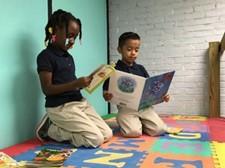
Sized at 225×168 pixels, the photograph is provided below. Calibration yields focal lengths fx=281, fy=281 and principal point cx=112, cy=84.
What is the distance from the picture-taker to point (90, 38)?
77.3 inches

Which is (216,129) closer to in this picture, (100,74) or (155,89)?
(155,89)

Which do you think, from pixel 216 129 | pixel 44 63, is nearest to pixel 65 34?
pixel 44 63

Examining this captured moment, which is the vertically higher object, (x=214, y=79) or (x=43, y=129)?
(x=214, y=79)

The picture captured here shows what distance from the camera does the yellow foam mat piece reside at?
36.5 inches

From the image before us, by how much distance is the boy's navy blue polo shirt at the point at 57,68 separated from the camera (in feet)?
3.99

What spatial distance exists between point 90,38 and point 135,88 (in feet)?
2.60

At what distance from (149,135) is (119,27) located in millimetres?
1141

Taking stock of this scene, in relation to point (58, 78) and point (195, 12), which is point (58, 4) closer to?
point (58, 78)

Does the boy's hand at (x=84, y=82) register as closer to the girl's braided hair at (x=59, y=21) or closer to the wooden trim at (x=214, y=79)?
the girl's braided hair at (x=59, y=21)

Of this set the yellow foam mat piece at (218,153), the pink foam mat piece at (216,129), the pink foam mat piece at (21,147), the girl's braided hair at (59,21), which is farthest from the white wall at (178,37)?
the pink foam mat piece at (21,147)

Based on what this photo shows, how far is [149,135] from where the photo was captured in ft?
4.65

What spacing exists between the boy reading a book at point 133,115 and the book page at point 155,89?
0.06 meters

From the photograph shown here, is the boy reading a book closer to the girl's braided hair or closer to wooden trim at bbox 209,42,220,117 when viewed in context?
the girl's braided hair

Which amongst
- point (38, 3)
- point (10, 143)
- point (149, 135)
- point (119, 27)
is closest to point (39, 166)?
point (10, 143)
